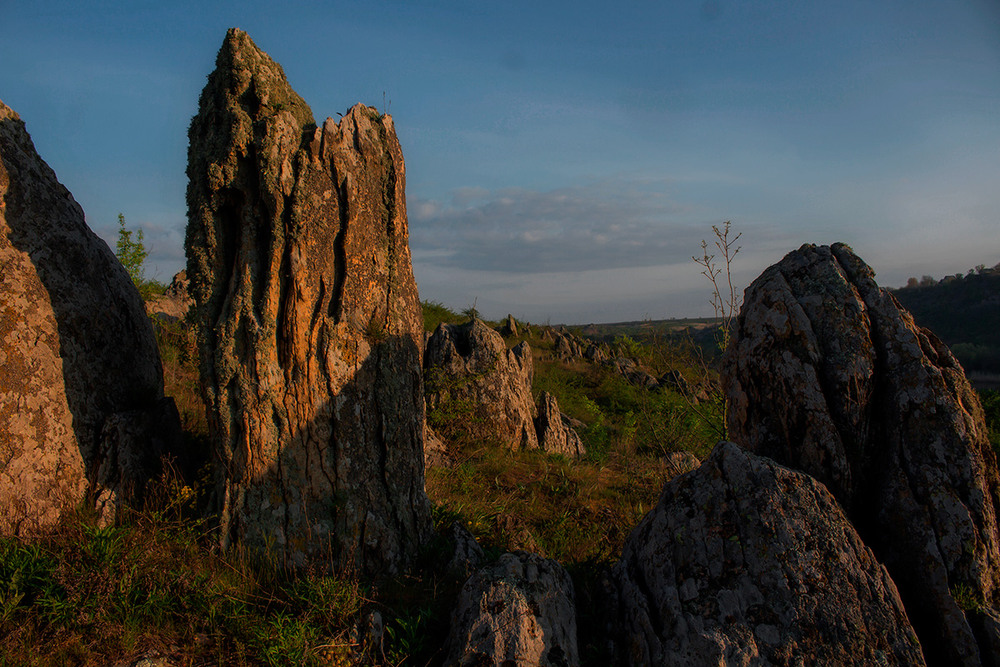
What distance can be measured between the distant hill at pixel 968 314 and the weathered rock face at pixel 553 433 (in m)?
23.5

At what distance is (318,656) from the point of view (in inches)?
128

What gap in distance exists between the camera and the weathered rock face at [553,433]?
9133 mm

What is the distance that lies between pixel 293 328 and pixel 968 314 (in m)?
41.3

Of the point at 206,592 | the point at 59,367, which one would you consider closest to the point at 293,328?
the point at 206,592

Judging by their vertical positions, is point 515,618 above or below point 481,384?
below

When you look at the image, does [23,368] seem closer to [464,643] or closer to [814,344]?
[464,643]

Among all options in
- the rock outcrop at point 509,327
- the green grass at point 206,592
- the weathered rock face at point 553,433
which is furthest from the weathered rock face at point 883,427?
the rock outcrop at point 509,327

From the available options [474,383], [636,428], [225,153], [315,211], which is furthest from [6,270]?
[636,428]

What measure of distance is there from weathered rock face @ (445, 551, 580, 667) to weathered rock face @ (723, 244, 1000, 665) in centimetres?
177

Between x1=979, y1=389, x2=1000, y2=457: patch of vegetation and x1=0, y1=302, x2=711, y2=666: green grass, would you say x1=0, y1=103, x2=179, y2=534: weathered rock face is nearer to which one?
x1=0, y1=302, x2=711, y2=666: green grass

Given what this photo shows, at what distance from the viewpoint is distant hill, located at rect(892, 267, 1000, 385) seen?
1012 inches

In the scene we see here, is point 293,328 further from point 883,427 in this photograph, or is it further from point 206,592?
point 883,427

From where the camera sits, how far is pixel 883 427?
3.62m

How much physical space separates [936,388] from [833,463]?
0.78 meters
